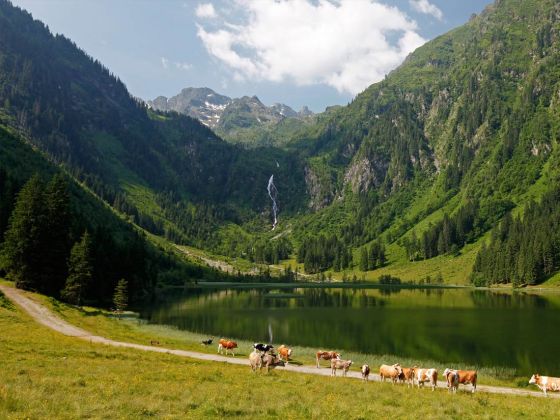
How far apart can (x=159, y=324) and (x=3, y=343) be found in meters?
50.6

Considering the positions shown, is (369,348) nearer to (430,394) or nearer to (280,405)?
(430,394)

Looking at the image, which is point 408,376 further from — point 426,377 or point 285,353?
point 285,353

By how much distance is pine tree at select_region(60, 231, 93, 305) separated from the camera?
87225 mm

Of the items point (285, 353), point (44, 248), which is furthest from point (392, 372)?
point (44, 248)

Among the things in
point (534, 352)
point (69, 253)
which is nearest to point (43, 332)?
point (69, 253)

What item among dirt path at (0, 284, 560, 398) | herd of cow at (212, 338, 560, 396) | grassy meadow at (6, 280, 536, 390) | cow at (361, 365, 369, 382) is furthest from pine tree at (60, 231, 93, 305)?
cow at (361, 365, 369, 382)

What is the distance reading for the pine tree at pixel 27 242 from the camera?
8112 centimetres

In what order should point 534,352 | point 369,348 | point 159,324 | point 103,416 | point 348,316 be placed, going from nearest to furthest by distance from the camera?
point 103,416 < point 534,352 < point 369,348 < point 159,324 < point 348,316

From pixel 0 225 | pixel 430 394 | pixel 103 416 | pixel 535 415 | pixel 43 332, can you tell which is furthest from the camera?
pixel 0 225

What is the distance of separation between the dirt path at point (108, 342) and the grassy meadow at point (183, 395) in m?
5.91

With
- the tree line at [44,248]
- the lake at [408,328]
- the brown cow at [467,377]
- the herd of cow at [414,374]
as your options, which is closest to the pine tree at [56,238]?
the tree line at [44,248]

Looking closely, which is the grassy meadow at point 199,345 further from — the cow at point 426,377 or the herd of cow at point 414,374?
the cow at point 426,377

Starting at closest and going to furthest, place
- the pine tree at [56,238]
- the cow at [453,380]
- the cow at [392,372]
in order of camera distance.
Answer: the cow at [453,380] → the cow at [392,372] → the pine tree at [56,238]

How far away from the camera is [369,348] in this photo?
69.4 metres
